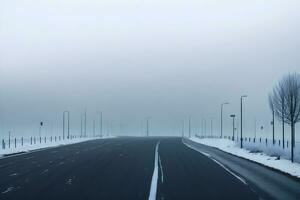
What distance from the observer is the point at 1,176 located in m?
23.6

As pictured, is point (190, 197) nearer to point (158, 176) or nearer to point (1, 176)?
point (158, 176)

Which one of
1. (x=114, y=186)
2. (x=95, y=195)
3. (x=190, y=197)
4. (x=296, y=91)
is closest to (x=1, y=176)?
(x=114, y=186)

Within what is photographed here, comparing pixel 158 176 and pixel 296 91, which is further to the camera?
pixel 296 91

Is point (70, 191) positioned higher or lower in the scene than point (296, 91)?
lower

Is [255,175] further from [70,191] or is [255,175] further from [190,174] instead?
[70,191]

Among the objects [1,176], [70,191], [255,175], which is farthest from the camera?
[255,175]

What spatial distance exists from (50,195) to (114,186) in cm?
353

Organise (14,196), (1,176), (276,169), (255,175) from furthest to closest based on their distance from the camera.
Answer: (276,169), (255,175), (1,176), (14,196)

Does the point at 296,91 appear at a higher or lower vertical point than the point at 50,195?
higher

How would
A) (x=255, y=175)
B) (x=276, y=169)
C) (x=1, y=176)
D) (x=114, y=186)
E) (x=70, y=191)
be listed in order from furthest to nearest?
1. (x=276, y=169)
2. (x=255, y=175)
3. (x=1, y=176)
4. (x=114, y=186)
5. (x=70, y=191)

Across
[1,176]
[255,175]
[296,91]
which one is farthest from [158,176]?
[296,91]

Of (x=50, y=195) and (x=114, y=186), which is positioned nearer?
(x=50, y=195)

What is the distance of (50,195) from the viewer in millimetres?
16734

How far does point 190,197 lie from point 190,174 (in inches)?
359
